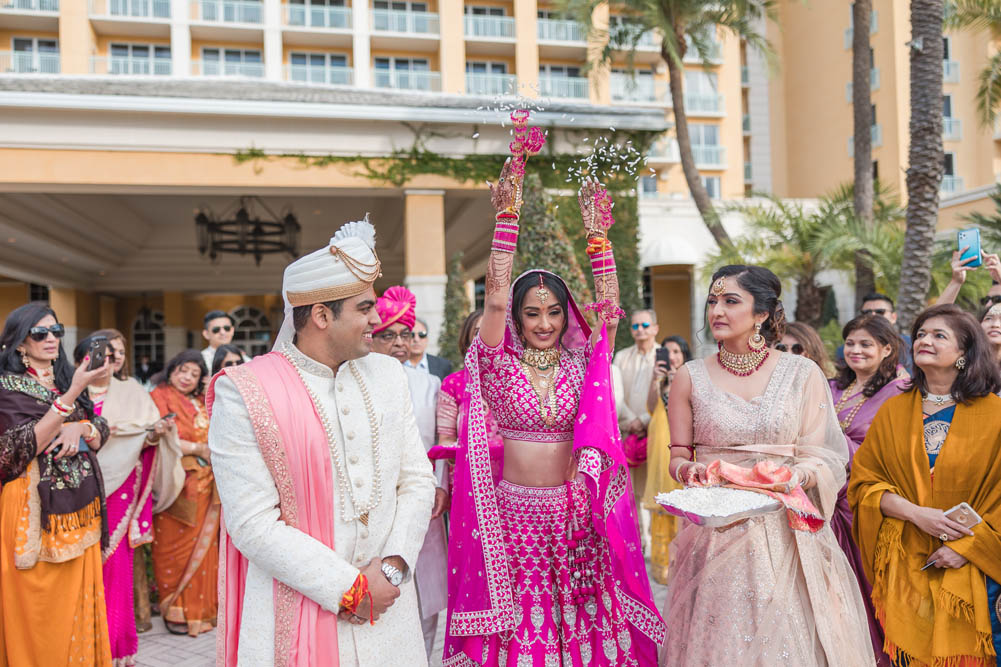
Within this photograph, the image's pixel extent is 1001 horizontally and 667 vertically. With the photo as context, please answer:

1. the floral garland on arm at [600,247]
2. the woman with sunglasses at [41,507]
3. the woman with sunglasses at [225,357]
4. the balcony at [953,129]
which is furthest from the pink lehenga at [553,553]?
the balcony at [953,129]

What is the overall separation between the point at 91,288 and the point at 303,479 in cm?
2017

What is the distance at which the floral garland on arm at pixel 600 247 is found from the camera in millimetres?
3320

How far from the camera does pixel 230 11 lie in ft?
87.4

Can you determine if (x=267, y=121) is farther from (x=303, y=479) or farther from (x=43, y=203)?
(x=303, y=479)

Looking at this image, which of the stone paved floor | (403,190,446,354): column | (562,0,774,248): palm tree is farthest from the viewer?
(562,0,774,248): palm tree

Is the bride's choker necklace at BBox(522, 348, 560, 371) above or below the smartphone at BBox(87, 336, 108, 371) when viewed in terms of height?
below

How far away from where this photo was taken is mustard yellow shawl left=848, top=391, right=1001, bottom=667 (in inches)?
113

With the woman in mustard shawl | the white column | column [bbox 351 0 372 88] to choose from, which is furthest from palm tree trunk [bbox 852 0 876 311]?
the white column

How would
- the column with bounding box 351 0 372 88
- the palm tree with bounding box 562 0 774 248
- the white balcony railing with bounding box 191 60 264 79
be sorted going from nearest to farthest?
the palm tree with bounding box 562 0 774 248 → the white balcony railing with bounding box 191 60 264 79 → the column with bounding box 351 0 372 88

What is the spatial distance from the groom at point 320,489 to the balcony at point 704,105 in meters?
30.8

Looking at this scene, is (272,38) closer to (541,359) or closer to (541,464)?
(541,359)

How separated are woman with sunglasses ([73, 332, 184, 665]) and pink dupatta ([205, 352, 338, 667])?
7.88ft

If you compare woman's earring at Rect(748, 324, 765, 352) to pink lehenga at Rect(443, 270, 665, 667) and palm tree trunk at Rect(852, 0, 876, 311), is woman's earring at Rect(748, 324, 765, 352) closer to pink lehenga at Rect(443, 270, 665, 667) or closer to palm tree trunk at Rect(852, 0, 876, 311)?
pink lehenga at Rect(443, 270, 665, 667)

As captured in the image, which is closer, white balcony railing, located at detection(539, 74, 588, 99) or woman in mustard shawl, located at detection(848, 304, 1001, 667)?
woman in mustard shawl, located at detection(848, 304, 1001, 667)
